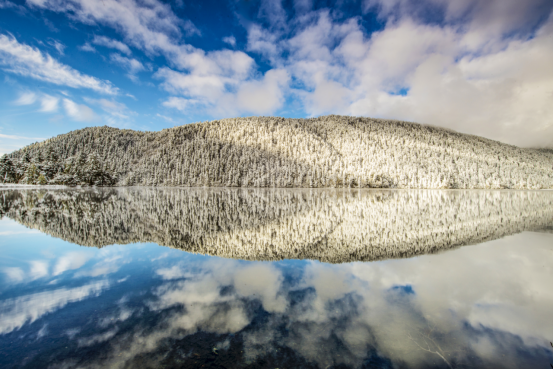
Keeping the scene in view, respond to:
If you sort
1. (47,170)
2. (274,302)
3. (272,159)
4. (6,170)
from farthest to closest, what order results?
1. (272,159)
2. (47,170)
3. (6,170)
4. (274,302)

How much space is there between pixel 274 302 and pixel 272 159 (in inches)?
5612

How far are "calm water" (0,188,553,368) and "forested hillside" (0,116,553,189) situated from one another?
111 m

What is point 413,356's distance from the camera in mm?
3699

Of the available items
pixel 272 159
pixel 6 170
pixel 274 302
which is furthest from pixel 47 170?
pixel 272 159

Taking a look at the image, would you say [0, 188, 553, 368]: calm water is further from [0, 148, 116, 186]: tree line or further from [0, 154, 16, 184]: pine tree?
[0, 154, 16, 184]: pine tree

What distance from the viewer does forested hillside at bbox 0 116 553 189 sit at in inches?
5012

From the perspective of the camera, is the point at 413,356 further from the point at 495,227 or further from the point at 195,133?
the point at 195,133

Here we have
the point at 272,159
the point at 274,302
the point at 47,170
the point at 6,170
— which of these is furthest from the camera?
the point at 272,159

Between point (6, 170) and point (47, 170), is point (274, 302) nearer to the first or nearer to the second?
point (47, 170)

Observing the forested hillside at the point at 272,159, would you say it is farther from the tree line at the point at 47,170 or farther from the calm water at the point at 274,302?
the calm water at the point at 274,302

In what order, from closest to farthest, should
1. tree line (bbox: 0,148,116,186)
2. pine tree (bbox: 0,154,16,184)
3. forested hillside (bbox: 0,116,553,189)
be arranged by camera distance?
pine tree (bbox: 0,154,16,184), tree line (bbox: 0,148,116,186), forested hillside (bbox: 0,116,553,189)

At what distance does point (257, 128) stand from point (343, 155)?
66.7 meters

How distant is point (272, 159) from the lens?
5778 inches

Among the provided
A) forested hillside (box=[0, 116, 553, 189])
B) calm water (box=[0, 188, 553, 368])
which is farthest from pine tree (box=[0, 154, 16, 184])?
calm water (box=[0, 188, 553, 368])
